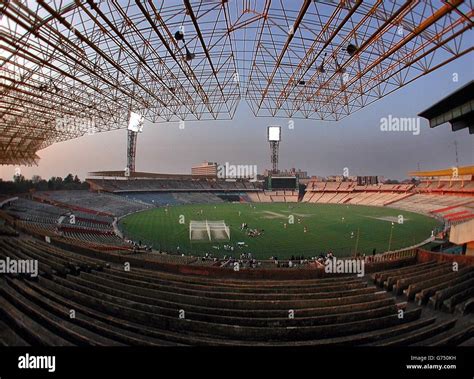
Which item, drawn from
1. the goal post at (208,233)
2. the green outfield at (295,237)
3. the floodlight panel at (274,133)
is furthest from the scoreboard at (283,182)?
the goal post at (208,233)

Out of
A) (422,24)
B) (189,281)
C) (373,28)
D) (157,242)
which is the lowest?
(157,242)

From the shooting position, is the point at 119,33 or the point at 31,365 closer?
the point at 31,365

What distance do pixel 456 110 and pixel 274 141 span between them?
67.3 m

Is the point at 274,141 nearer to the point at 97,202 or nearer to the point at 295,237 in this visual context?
the point at 97,202

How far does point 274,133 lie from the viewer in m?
74.4

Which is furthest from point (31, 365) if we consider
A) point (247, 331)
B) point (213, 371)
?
point (247, 331)

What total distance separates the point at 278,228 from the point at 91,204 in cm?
3283

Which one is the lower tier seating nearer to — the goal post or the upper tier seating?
the goal post

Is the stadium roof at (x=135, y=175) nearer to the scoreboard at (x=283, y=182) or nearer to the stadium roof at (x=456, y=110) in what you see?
the scoreboard at (x=283, y=182)

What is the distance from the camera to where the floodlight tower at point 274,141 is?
73938 mm

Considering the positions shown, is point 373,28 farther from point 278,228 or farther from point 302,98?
point 278,228

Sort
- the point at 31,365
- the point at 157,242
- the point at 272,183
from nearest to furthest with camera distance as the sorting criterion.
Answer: the point at 31,365, the point at 157,242, the point at 272,183

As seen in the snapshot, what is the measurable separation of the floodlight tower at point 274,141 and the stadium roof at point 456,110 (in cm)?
6531

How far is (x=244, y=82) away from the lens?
1761 centimetres
